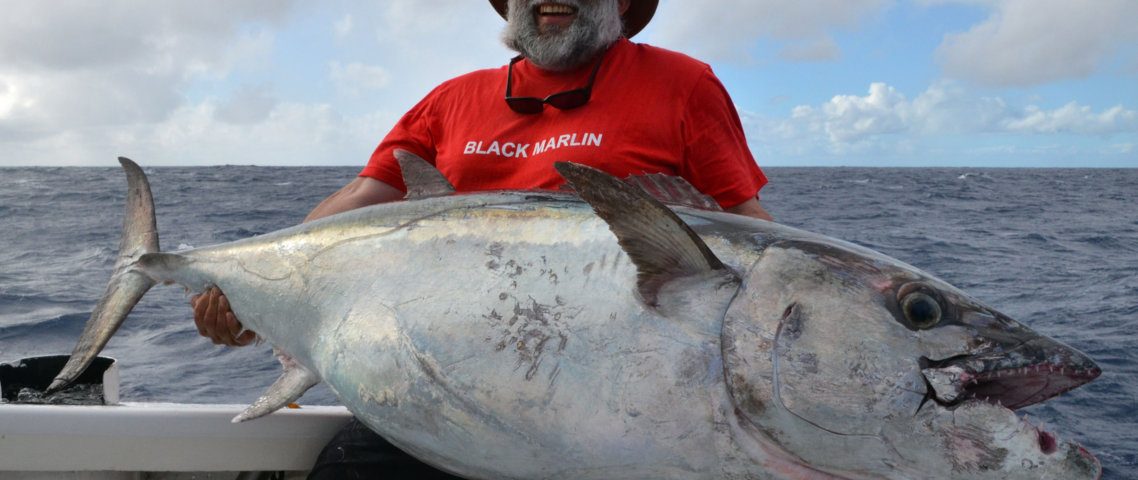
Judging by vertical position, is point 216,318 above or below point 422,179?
below

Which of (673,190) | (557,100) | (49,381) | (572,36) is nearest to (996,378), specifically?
(673,190)

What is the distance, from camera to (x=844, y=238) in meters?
17.1

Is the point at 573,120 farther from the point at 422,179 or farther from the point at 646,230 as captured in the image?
the point at 646,230

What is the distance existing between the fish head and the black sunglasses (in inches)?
55.8

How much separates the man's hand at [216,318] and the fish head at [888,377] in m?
1.51

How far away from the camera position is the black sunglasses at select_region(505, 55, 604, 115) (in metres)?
2.89

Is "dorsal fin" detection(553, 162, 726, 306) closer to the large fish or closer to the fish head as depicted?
the large fish

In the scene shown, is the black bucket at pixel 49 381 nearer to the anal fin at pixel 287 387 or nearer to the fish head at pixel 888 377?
the anal fin at pixel 287 387

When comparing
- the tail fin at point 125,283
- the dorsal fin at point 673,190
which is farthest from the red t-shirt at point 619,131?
the tail fin at point 125,283

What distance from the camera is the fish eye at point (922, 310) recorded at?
5.09 feet

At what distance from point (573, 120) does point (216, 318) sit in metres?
1.24

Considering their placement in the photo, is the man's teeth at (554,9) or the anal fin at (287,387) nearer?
the anal fin at (287,387)

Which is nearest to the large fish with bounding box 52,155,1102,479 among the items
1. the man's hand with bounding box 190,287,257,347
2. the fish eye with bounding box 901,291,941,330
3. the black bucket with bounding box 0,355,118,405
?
the fish eye with bounding box 901,291,941,330

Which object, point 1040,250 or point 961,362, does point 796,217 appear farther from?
point 961,362
